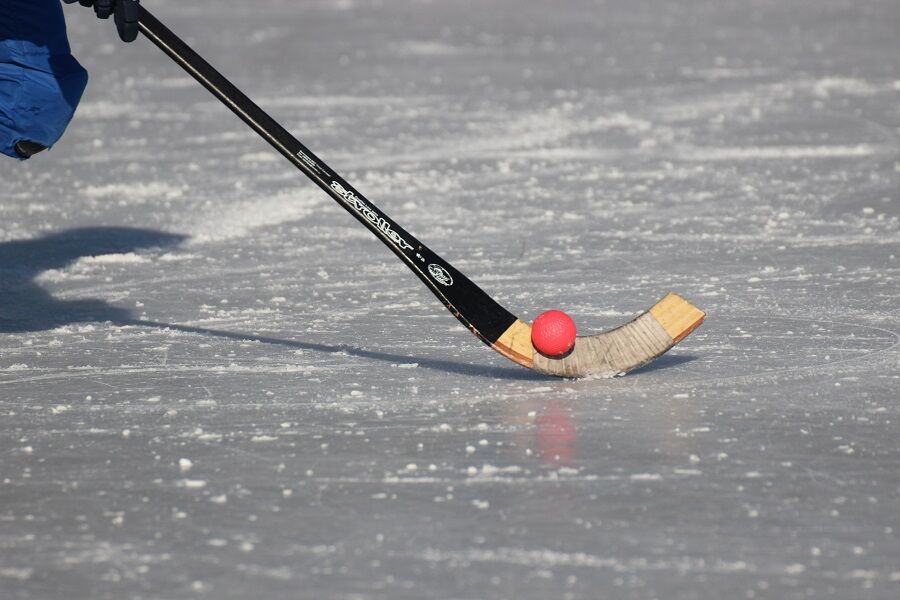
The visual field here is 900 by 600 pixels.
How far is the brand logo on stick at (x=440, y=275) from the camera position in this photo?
3588mm

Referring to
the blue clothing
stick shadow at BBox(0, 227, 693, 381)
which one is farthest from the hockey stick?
the blue clothing

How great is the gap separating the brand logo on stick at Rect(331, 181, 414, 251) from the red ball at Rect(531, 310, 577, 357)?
409 mm

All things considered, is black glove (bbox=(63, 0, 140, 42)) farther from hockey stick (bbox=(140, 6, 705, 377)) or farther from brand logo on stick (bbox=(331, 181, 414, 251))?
brand logo on stick (bbox=(331, 181, 414, 251))

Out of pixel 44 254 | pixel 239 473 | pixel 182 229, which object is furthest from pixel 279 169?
pixel 239 473

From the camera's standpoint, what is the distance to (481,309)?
3.58 meters

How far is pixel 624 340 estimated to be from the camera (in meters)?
3.51

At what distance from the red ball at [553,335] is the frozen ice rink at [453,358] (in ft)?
0.36

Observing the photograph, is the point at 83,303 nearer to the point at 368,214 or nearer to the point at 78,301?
the point at 78,301

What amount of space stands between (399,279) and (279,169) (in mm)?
2389

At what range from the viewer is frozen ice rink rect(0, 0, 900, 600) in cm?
246

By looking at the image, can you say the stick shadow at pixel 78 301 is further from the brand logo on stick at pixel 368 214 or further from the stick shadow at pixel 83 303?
the brand logo on stick at pixel 368 214

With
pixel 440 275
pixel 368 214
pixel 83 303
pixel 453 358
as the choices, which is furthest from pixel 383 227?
pixel 83 303

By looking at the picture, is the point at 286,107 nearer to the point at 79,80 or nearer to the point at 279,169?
the point at 279,169

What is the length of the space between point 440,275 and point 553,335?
34 cm
